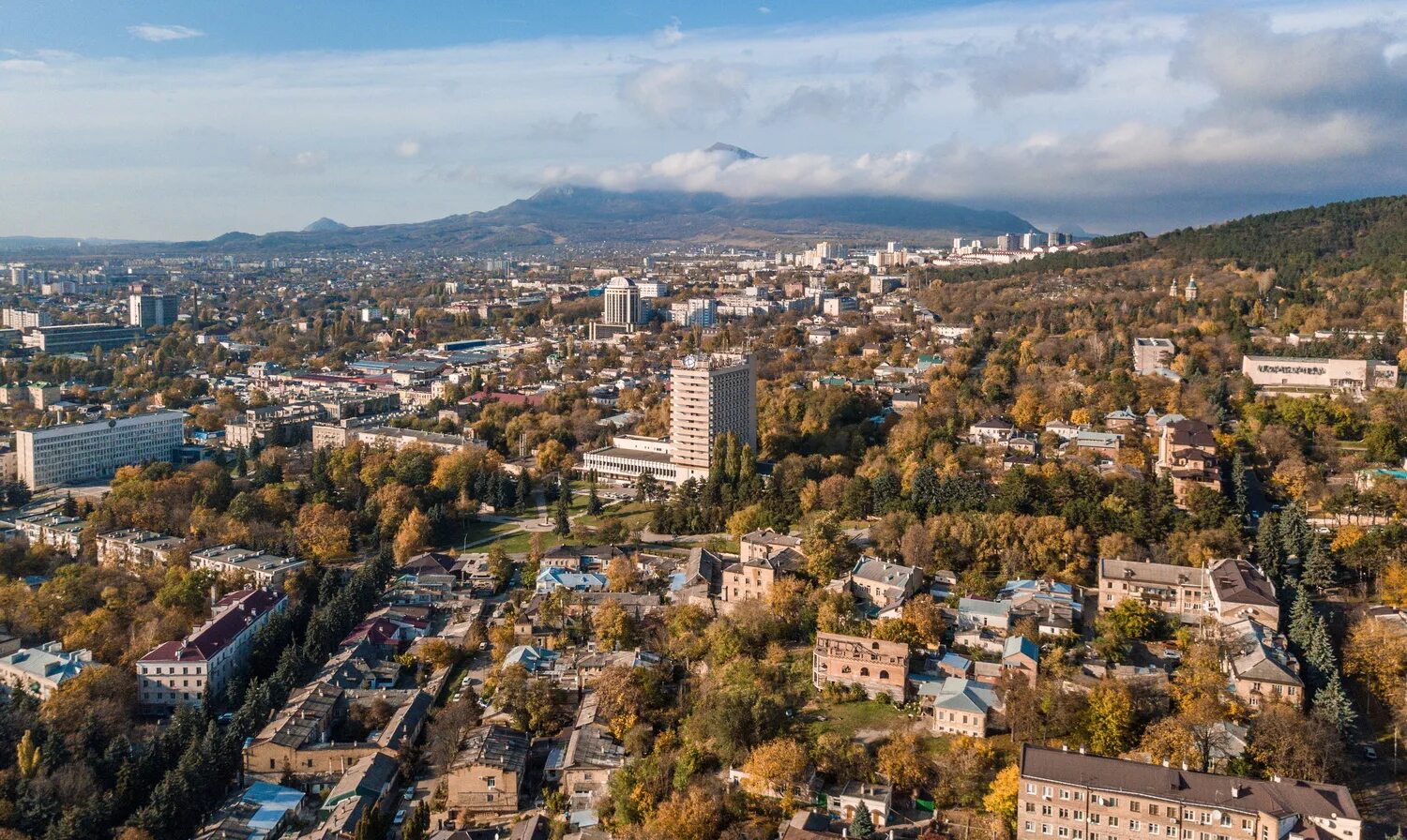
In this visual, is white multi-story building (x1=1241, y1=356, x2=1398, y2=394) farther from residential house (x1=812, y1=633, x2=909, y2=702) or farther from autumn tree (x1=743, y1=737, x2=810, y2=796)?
autumn tree (x1=743, y1=737, x2=810, y2=796)

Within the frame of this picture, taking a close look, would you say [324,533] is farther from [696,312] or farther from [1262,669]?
[696,312]

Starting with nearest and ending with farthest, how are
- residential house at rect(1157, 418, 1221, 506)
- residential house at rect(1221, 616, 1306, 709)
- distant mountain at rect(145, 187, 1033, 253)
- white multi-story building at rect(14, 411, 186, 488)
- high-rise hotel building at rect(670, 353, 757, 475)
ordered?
1. residential house at rect(1221, 616, 1306, 709)
2. residential house at rect(1157, 418, 1221, 506)
3. high-rise hotel building at rect(670, 353, 757, 475)
4. white multi-story building at rect(14, 411, 186, 488)
5. distant mountain at rect(145, 187, 1033, 253)

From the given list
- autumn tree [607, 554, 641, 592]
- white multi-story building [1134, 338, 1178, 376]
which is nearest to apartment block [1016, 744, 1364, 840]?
autumn tree [607, 554, 641, 592]

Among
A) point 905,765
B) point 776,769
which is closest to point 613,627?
point 776,769

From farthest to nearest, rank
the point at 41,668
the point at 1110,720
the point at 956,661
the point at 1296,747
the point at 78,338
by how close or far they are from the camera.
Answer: the point at 78,338 < the point at 41,668 < the point at 956,661 < the point at 1110,720 < the point at 1296,747

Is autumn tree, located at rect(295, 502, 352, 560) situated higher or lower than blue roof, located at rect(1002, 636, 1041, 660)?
lower

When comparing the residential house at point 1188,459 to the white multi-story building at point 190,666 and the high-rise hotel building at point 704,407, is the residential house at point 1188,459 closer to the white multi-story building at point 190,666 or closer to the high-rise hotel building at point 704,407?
the high-rise hotel building at point 704,407
